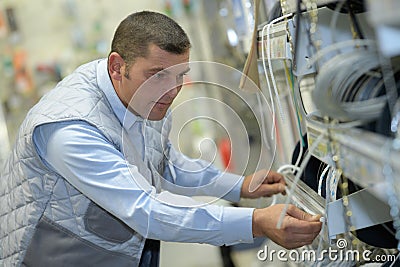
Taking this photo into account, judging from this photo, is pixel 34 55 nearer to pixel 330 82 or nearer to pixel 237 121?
pixel 237 121

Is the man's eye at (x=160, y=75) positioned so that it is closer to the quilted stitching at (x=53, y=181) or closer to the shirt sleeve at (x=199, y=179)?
the quilted stitching at (x=53, y=181)

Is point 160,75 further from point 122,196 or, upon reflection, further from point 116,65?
point 122,196

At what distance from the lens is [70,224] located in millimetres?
1601

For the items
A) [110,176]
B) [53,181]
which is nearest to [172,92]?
[110,176]

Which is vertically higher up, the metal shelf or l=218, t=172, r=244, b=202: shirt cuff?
the metal shelf

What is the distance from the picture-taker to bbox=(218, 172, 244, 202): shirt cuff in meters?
1.86

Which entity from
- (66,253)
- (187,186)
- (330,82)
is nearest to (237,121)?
(187,186)

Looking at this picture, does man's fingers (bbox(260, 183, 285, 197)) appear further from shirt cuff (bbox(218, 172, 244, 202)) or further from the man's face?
the man's face

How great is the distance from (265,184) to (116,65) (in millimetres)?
581

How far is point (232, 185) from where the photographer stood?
1874mm

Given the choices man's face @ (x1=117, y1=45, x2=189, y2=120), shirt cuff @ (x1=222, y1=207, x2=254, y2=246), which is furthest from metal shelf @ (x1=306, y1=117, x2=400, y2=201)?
man's face @ (x1=117, y1=45, x2=189, y2=120)

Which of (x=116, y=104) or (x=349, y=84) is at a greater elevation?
(x=349, y=84)

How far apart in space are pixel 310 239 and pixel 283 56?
0.43m

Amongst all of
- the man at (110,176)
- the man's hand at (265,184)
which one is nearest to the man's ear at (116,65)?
the man at (110,176)
